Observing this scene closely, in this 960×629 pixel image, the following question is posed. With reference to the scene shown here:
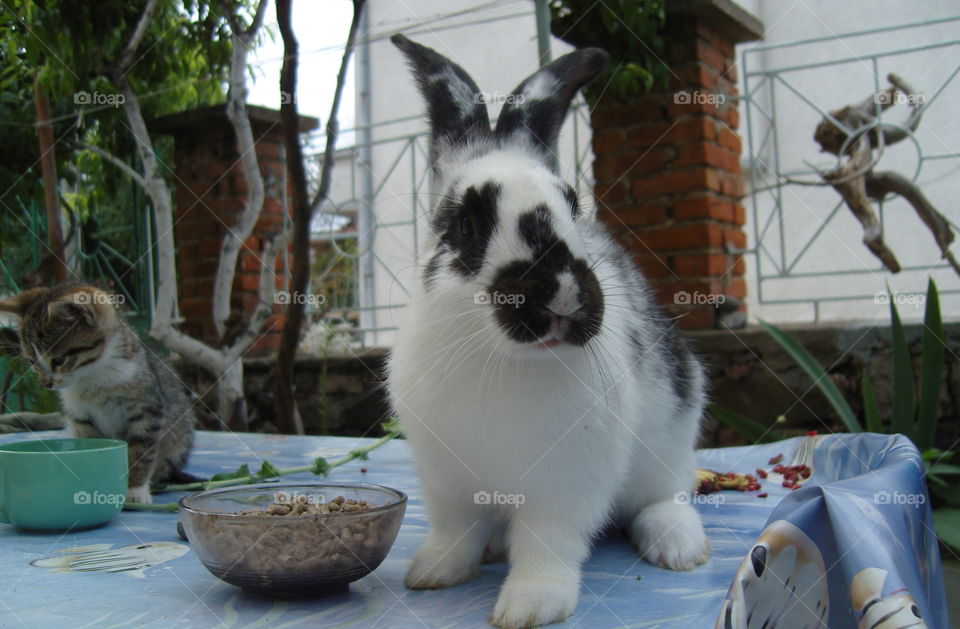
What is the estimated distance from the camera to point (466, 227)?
3.41ft

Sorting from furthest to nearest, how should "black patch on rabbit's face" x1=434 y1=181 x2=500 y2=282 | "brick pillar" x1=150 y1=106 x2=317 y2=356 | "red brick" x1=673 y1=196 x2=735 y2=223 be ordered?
"brick pillar" x1=150 y1=106 x2=317 y2=356, "red brick" x1=673 y1=196 x2=735 y2=223, "black patch on rabbit's face" x1=434 y1=181 x2=500 y2=282

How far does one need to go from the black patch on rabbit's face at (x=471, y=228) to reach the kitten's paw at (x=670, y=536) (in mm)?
500

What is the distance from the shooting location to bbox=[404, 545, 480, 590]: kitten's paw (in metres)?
1.01

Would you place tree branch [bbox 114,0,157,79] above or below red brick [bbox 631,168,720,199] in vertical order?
above

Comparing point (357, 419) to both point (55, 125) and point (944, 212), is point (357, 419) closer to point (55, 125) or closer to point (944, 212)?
point (55, 125)

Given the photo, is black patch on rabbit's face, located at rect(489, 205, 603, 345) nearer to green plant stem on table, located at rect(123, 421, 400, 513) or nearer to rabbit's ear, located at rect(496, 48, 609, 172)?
rabbit's ear, located at rect(496, 48, 609, 172)

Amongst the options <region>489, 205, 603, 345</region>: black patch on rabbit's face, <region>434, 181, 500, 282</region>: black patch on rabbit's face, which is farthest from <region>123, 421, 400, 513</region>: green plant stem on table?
<region>489, 205, 603, 345</region>: black patch on rabbit's face

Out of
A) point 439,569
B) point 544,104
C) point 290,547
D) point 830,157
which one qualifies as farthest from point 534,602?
point 830,157

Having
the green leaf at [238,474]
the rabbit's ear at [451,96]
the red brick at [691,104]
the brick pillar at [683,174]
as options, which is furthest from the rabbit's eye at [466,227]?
the red brick at [691,104]

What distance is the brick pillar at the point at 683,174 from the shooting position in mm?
2912

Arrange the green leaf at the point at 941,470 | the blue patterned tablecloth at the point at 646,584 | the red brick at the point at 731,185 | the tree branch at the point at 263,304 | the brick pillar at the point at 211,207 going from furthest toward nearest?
the brick pillar at the point at 211,207, the tree branch at the point at 263,304, the red brick at the point at 731,185, the green leaf at the point at 941,470, the blue patterned tablecloth at the point at 646,584

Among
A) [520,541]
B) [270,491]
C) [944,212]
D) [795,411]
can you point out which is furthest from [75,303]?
[944,212]

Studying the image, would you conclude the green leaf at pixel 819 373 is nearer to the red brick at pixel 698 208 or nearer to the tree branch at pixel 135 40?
the red brick at pixel 698 208

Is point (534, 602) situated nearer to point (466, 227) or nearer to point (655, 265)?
point (466, 227)
